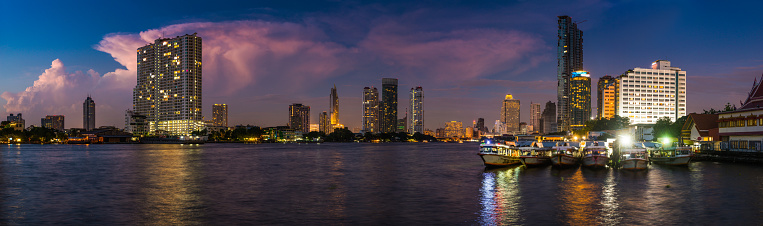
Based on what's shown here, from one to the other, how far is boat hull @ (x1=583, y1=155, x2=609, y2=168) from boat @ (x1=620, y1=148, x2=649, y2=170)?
7.01 ft

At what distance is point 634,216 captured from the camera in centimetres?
3088

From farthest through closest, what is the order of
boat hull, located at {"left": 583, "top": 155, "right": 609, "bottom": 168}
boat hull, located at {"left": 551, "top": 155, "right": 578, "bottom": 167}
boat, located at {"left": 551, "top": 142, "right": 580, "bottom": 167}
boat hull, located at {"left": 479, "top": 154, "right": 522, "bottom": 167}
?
boat hull, located at {"left": 479, "top": 154, "right": 522, "bottom": 167} < boat, located at {"left": 551, "top": 142, "right": 580, "bottom": 167} < boat hull, located at {"left": 551, "top": 155, "right": 578, "bottom": 167} < boat hull, located at {"left": 583, "top": 155, "right": 609, "bottom": 168}

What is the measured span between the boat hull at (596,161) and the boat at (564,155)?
2.33 metres

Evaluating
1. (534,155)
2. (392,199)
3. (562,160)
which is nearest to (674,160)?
(562,160)

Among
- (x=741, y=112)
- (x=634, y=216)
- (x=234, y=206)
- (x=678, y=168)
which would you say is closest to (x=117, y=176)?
(x=234, y=206)

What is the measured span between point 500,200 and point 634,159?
3316cm

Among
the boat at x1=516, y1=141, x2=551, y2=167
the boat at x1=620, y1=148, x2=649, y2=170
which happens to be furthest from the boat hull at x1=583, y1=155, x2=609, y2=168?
the boat at x1=516, y1=141, x2=551, y2=167

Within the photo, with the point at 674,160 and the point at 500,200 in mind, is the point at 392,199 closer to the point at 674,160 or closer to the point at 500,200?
the point at 500,200

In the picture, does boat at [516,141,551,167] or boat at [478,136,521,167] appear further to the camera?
boat at [516,141,551,167]

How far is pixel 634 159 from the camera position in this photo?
63.3m

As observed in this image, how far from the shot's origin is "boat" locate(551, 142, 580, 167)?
2729 inches

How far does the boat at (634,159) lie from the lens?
63344mm

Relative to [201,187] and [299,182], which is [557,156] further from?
[201,187]

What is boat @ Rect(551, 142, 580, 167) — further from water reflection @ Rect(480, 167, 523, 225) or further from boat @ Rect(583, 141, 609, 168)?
water reflection @ Rect(480, 167, 523, 225)
